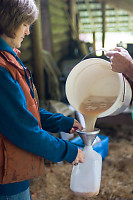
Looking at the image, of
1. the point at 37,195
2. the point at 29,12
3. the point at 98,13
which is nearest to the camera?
the point at 29,12

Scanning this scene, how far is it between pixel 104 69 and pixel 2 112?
848 mm

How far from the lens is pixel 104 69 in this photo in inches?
65.7

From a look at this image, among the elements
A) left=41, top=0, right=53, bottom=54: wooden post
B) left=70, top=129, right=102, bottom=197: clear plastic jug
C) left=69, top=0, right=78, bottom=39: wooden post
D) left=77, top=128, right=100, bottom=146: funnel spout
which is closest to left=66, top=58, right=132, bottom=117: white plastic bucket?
left=77, top=128, right=100, bottom=146: funnel spout

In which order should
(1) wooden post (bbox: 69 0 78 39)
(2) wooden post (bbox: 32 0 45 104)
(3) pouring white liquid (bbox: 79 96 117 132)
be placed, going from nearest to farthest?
1. (3) pouring white liquid (bbox: 79 96 117 132)
2. (2) wooden post (bbox: 32 0 45 104)
3. (1) wooden post (bbox: 69 0 78 39)

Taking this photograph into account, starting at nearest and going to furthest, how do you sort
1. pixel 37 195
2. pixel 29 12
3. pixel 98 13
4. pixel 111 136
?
pixel 29 12, pixel 37 195, pixel 111 136, pixel 98 13

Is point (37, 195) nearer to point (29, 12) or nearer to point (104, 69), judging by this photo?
point (104, 69)

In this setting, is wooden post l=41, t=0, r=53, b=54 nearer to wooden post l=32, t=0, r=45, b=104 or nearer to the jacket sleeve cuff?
wooden post l=32, t=0, r=45, b=104

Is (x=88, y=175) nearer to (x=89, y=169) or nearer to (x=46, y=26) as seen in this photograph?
(x=89, y=169)

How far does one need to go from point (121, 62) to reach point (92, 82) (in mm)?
344

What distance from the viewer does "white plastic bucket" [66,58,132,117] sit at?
161 centimetres

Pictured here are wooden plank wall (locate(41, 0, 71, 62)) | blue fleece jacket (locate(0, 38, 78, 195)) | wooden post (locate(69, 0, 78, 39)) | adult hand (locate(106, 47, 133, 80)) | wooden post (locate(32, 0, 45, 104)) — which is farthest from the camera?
wooden post (locate(69, 0, 78, 39))

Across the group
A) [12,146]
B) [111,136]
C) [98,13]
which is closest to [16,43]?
[12,146]

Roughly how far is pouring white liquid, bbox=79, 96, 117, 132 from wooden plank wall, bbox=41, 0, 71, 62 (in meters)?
3.82

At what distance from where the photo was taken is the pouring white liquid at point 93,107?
1.60 meters
